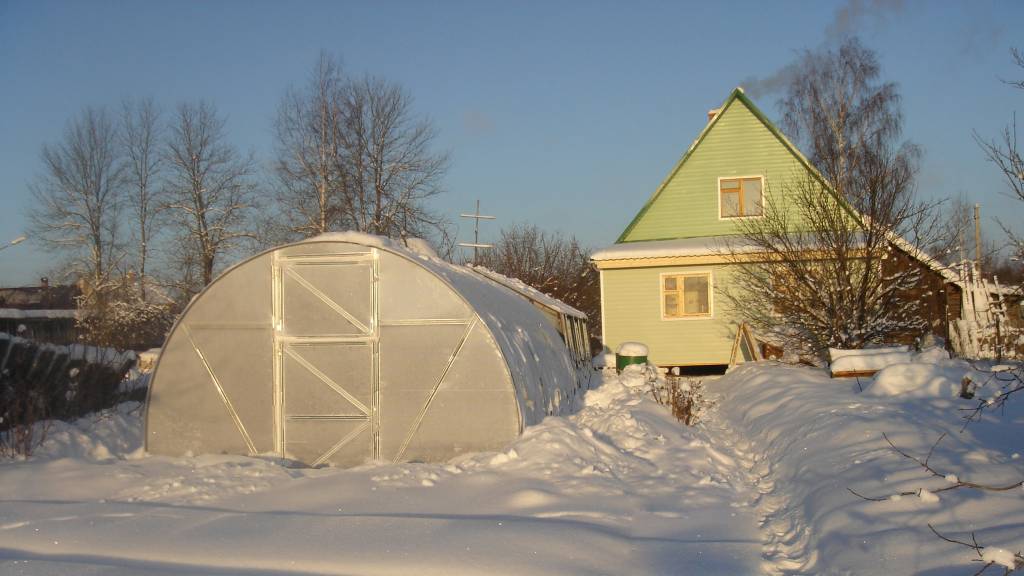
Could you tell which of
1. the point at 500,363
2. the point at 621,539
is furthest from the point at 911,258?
the point at 621,539

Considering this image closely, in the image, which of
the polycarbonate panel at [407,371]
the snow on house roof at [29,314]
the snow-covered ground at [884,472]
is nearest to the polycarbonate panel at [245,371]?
the polycarbonate panel at [407,371]

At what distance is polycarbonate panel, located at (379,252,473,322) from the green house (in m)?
10.4

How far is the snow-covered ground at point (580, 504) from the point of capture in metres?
5.67

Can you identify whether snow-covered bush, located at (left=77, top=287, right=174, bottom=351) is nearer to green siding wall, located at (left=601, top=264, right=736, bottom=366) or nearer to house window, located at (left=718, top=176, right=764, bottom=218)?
green siding wall, located at (left=601, top=264, right=736, bottom=366)

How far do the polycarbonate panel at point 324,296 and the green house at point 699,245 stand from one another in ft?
36.0

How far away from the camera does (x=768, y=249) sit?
54.6 feet

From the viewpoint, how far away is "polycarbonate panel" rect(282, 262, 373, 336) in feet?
33.6

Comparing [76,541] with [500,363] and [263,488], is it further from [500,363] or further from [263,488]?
[500,363]

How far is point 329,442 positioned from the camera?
10094 mm

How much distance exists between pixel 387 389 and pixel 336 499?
2.59m

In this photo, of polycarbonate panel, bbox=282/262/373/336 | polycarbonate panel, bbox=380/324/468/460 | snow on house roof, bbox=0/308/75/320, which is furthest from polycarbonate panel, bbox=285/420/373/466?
snow on house roof, bbox=0/308/75/320

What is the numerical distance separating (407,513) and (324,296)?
3.97 meters

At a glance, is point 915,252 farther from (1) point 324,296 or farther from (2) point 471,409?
(1) point 324,296

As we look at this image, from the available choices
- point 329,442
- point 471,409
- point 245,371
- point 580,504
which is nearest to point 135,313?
point 245,371
